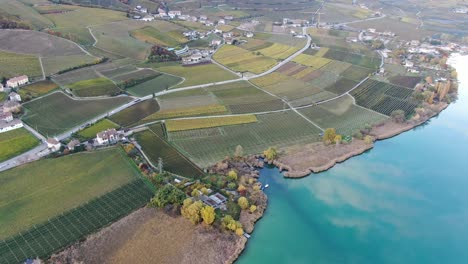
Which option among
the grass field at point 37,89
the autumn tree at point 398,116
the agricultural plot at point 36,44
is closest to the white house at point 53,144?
the grass field at point 37,89

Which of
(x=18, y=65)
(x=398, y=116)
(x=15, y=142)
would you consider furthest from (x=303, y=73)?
(x=18, y=65)

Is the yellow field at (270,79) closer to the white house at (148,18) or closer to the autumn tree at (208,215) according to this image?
the autumn tree at (208,215)

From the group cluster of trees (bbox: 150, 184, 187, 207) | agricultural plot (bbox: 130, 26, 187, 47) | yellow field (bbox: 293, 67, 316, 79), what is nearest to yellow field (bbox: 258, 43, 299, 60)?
yellow field (bbox: 293, 67, 316, 79)

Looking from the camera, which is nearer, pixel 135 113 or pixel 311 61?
pixel 135 113

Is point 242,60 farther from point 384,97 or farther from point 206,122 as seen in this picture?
Answer: point 206,122

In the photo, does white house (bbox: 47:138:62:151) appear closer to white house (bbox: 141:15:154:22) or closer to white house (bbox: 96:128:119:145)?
white house (bbox: 96:128:119:145)

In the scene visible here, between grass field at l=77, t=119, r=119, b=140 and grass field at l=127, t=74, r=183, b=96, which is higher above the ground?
grass field at l=127, t=74, r=183, b=96
